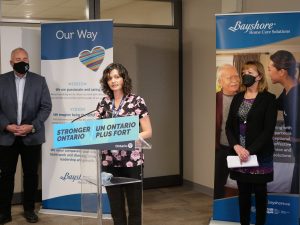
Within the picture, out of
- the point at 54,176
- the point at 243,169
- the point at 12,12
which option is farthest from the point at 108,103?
the point at 12,12

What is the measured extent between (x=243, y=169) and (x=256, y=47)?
1.12 metres

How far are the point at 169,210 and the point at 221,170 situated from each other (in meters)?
0.92

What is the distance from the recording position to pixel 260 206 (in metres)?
3.38

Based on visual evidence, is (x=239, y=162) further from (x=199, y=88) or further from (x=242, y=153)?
(x=199, y=88)

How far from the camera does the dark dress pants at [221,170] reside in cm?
387

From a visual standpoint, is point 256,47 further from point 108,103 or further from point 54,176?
point 54,176

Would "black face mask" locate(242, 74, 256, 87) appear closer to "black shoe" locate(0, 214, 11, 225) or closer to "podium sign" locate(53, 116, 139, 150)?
"podium sign" locate(53, 116, 139, 150)

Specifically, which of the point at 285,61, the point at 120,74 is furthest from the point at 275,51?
the point at 120,74

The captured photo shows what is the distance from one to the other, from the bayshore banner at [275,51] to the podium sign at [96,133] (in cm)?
202

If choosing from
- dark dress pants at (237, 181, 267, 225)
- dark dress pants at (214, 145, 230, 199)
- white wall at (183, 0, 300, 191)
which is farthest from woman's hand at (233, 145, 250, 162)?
white wall at (183, 0, 300, 191)

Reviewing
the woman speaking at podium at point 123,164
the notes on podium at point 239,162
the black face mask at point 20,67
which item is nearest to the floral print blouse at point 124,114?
the woman speaking at podium at point 123,164

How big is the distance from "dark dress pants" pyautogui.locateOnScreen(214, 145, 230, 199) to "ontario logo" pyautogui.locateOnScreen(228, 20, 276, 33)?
3.58 feet

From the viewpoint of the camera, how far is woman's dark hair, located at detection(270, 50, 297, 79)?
3.58 metres

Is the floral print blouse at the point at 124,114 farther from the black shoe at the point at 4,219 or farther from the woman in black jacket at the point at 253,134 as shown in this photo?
the black shoe at the point at 4,219
